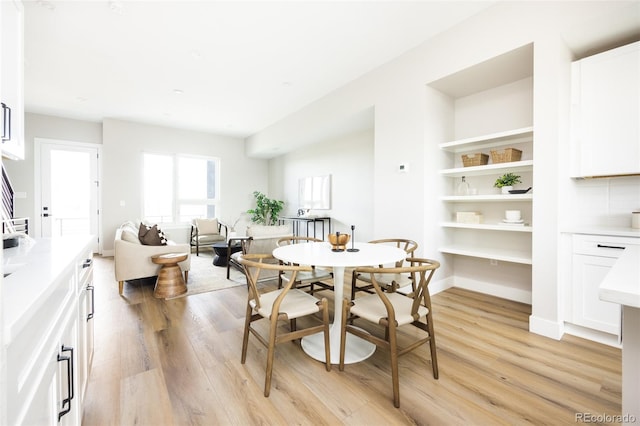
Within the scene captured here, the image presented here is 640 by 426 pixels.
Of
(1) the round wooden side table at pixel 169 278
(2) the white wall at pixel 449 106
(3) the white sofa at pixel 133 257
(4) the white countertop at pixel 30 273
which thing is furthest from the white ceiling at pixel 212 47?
(1) the round wooden side table at pixel 169 278

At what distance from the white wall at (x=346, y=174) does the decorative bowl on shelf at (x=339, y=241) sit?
2722mm

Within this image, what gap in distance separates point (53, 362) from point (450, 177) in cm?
381

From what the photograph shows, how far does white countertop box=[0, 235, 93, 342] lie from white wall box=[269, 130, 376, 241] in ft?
13.5

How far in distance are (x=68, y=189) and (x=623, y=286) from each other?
26.3 feet

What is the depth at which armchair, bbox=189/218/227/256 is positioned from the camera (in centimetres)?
621

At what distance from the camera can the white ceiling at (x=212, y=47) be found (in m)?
2.68

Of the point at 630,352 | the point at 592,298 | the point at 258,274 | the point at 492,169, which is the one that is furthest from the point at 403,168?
the point at 630,352

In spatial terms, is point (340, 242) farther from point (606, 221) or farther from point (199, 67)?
point (199, 67)

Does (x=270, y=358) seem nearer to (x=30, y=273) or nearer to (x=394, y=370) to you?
(x=394, y=370)

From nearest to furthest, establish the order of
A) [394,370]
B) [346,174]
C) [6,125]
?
[6,125] < [394,370] < [346,174]

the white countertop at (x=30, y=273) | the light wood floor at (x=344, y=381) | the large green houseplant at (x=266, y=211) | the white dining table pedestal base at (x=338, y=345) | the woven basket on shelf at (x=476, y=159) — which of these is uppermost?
the woven basket on shelf at (x=476, y=159)

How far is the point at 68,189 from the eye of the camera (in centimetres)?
593

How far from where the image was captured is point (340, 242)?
7.29 ft

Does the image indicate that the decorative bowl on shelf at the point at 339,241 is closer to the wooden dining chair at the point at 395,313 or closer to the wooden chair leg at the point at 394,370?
the wooden dining chair at the point at 395,313
